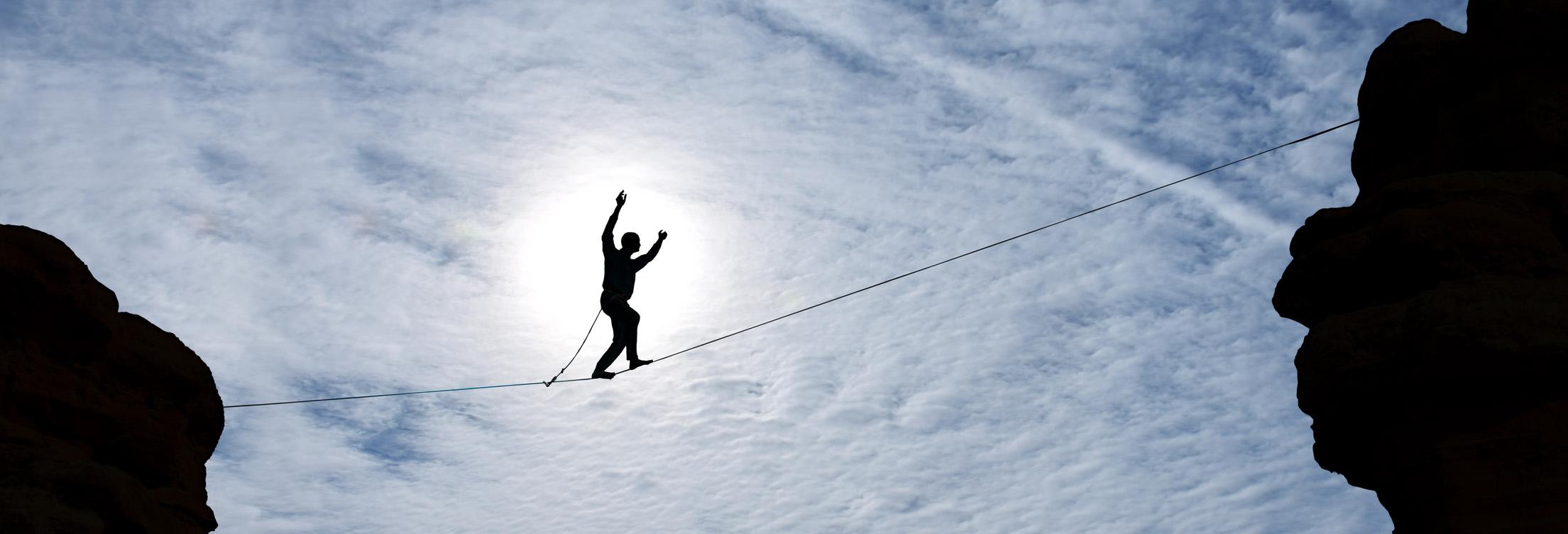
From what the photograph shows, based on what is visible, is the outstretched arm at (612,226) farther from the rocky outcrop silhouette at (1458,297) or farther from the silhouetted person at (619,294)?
the rocky outcrop silhouette at (1458,297)

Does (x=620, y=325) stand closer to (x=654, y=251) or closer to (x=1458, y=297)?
(x=654, y=251)

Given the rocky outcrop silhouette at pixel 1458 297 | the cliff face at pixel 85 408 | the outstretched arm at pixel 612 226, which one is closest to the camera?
the cliff face at pixel 85 408

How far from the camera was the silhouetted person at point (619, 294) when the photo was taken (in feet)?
57.1

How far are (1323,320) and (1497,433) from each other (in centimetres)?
164

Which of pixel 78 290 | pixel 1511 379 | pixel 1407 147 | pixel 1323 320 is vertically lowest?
pixel 1511 379

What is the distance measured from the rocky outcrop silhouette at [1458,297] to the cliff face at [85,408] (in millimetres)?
10133

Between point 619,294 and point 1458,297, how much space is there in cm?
1167

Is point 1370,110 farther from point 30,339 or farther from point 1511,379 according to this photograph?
point 30,339

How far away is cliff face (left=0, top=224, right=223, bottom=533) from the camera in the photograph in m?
8.62

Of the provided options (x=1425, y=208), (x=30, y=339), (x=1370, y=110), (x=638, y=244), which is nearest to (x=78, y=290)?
(x=30, y=339)

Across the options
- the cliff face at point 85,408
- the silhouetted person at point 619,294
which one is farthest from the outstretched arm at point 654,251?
the cliff face at point 85,408

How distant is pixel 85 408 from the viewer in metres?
9.75

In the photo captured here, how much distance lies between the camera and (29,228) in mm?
9859

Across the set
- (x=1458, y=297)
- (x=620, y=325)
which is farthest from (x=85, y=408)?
(x=1458, y=297)
